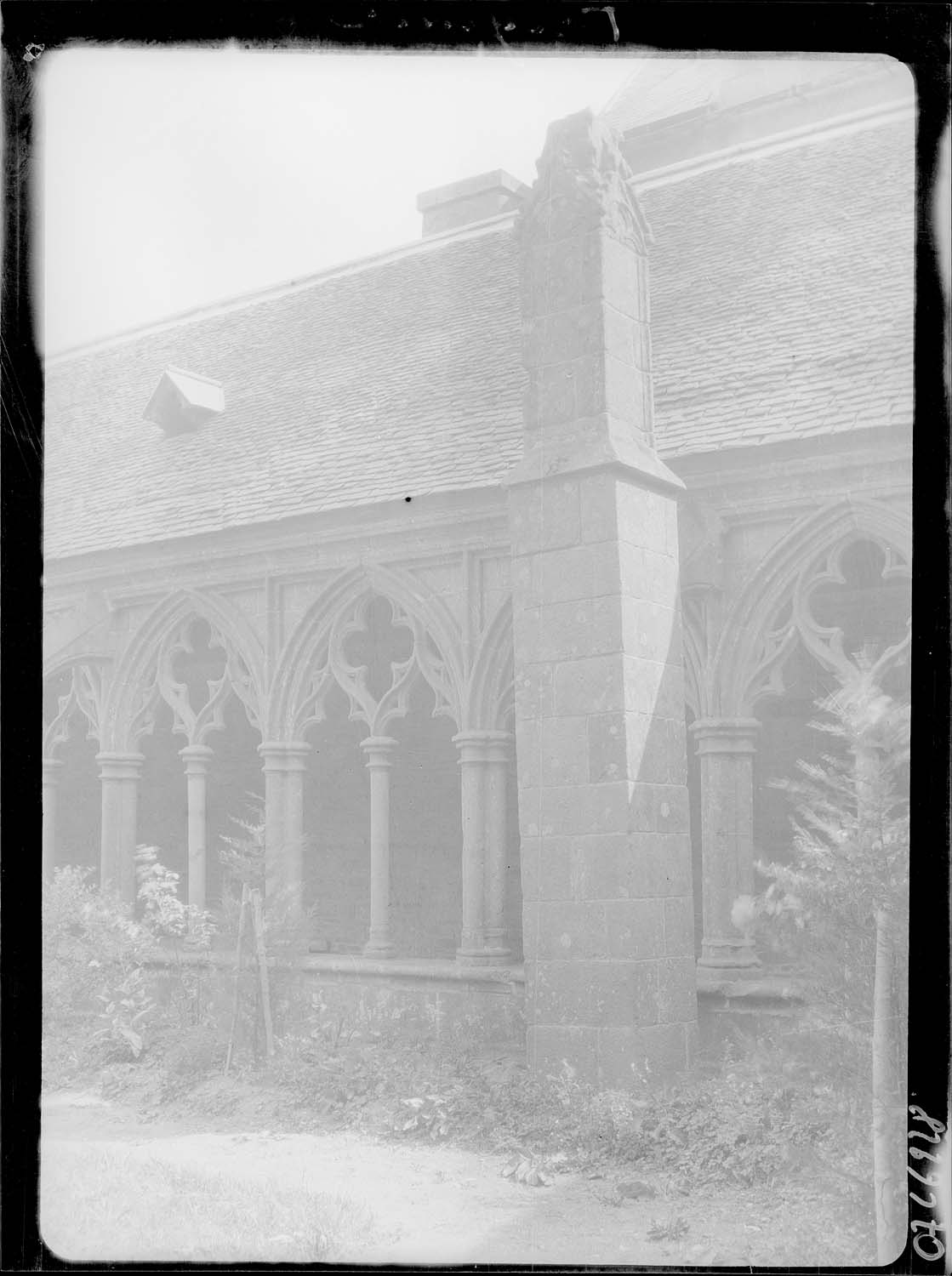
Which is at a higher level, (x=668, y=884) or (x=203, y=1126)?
(x=668, y=884)

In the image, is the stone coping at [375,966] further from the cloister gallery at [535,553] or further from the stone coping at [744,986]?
the stone coping at [744,986]

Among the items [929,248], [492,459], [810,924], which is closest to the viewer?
[929,248]

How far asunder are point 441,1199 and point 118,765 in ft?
21.0

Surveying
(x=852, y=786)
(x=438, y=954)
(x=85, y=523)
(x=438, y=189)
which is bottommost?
(x=438, y=954)

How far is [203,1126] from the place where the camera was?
8484 mm

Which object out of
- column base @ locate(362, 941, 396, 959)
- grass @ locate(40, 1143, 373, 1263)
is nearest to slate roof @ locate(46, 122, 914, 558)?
column base @ locate(362, 941, 396, 959)

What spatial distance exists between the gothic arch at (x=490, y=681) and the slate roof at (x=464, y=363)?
1159 millimetres

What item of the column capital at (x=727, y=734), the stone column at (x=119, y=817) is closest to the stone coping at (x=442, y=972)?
the stone column at (x=119, y=817)

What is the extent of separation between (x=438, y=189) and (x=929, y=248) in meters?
3.14

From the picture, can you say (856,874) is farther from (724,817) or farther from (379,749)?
(379,749)

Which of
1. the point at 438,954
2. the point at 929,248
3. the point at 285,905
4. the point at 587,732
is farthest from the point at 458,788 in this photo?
the point at 929,248

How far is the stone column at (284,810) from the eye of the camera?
10938 millimetres

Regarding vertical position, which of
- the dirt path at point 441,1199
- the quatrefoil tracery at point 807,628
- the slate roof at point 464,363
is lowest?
the dirt path at point 441,1199

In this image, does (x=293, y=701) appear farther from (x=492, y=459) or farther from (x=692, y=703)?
(x=692, y=703)
